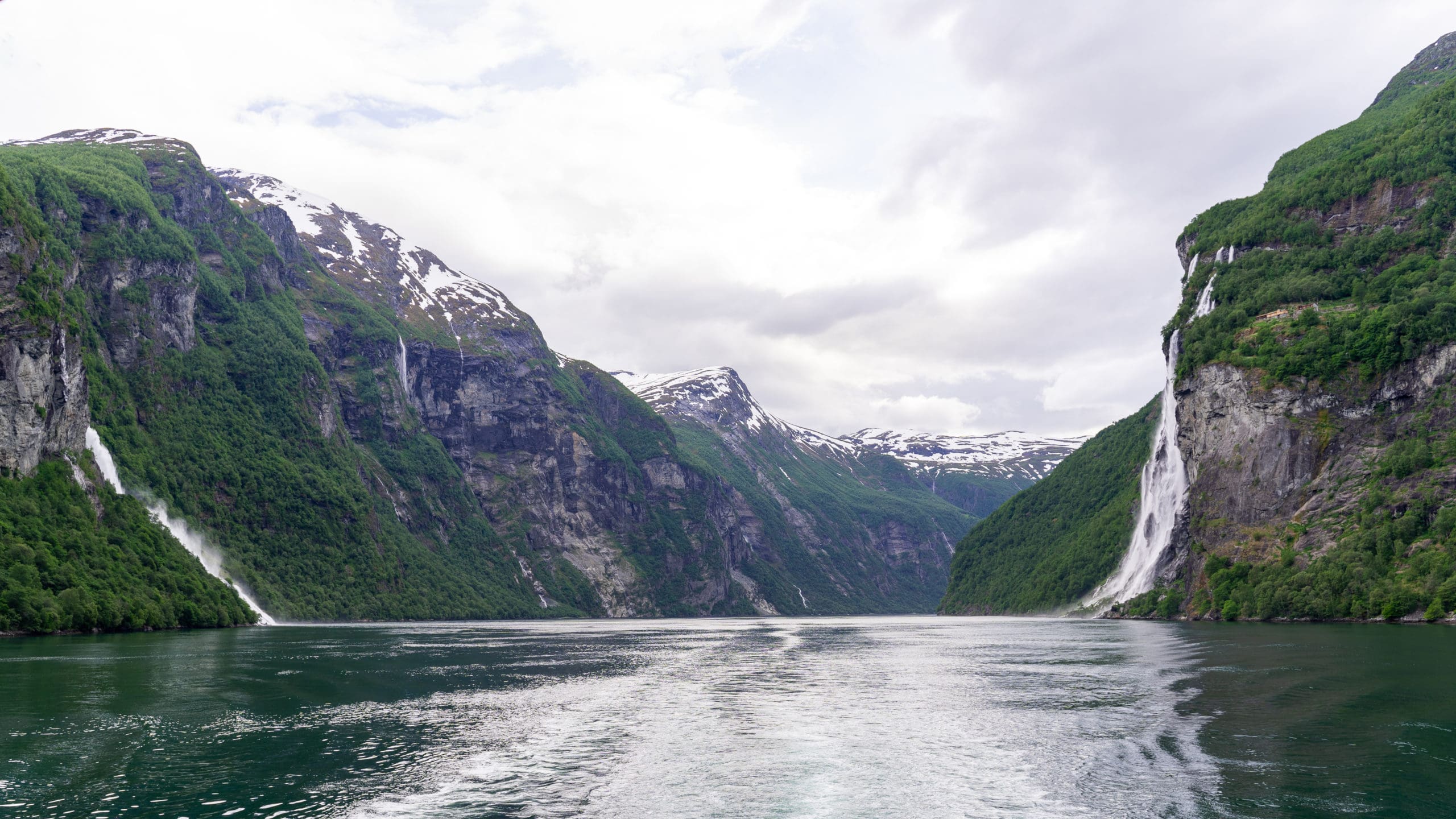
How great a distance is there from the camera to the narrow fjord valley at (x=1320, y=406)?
346ft

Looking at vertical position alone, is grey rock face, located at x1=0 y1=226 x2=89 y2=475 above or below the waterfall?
below

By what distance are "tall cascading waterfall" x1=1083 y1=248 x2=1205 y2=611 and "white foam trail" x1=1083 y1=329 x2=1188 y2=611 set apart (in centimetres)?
10

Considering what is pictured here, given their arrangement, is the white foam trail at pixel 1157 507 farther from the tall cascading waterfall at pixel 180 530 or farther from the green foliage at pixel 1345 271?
the tall cascading waterfall at pixel 180 530

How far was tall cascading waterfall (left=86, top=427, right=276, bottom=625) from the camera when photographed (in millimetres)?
170000

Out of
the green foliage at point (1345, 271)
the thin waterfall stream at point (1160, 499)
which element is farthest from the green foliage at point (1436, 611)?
the thin waterfall stream at point (1160, 499)

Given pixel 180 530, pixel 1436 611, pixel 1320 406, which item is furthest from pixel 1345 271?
pixel 180 530

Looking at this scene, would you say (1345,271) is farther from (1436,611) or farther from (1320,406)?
(1436,611)

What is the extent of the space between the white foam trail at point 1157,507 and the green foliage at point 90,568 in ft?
486

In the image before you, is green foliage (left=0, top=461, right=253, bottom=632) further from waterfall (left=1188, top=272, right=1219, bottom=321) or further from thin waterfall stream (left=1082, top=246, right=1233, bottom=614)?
waterfall (left=1188, top=272, right=1219, bottom=321)

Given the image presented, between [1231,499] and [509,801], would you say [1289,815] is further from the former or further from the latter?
[1231,499]

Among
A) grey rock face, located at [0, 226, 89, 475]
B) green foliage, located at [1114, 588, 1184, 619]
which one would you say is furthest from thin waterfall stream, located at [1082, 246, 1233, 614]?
grey rock face, located at [0, 226, 89, 475]

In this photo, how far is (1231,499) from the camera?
134000 millimetres

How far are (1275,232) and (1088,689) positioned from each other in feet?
445

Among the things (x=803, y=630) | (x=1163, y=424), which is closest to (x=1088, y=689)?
(x=803, y=630)
